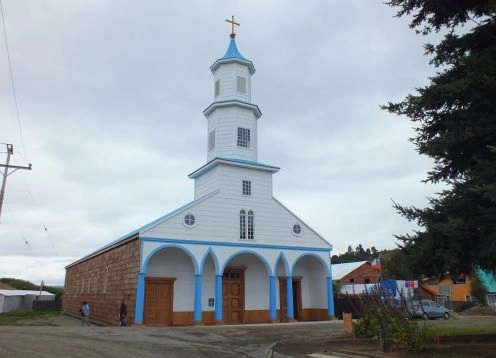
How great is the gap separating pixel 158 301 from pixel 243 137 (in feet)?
36.7

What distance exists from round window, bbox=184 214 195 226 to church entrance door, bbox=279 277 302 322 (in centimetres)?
728

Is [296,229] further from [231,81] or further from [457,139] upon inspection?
[457,139]

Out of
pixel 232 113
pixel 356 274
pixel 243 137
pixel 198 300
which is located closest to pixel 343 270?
pixel 356 274

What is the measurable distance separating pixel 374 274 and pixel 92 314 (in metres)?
29.7

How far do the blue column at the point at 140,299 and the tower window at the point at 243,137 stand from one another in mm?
10419

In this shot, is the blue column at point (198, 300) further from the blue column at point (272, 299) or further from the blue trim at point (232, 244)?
the blue column at point (272, 299)

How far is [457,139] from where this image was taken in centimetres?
1088

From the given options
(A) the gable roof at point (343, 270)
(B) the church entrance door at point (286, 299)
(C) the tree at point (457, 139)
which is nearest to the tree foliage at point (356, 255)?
(A) the gable roof at point (343, 270)

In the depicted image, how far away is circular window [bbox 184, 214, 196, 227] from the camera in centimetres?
2482

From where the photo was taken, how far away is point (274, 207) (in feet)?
92.2

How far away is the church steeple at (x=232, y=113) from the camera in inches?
1129

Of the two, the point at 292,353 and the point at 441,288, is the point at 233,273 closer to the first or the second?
the point at 292,353

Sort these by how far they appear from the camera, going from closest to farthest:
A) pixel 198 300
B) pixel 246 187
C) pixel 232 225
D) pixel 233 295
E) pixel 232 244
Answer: pixel 198 300 < pixel 232 244 < pixel 232 225 < pixel 233 295 < pixel 246 187

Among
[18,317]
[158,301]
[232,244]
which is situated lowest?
[18,317]
